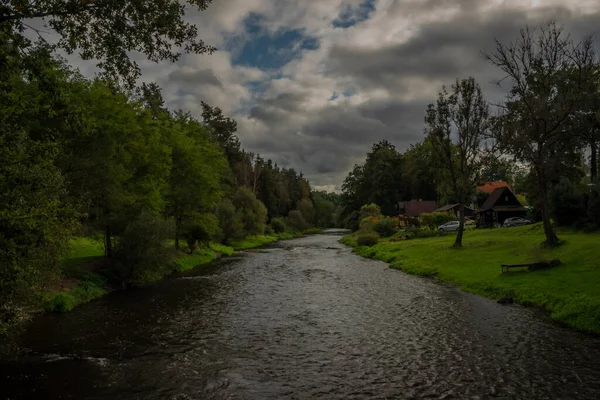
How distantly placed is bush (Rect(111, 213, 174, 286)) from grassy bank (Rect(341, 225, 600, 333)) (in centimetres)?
2221

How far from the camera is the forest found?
12.8m

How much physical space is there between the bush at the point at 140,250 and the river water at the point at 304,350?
15.0 feet

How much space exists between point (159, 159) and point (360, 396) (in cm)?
3482

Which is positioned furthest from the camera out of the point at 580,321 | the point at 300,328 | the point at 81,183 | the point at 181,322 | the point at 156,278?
the point at 156,278

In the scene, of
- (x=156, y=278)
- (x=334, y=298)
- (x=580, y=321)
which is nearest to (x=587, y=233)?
(x=580, y=321)

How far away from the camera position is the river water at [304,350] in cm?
1307

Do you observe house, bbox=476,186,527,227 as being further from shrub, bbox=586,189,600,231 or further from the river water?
the river water

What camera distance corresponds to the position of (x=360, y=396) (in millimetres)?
12547

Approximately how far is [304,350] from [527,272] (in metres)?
19.1

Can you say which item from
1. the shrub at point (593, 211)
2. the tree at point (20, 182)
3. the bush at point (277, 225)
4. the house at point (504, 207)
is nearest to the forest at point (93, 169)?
the tree at point (20, 182)

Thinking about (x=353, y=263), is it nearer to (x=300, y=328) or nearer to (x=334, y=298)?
(x=334, y=298)

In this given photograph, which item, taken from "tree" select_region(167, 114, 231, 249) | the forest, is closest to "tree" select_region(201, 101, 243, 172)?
the forest

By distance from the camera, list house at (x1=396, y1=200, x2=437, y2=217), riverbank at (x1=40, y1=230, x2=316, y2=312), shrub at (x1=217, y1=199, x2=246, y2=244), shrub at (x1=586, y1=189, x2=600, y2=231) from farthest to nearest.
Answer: house at (x1=396, y1=200, x2=437, y2=217), shrub at (x1=217, y1=199, x2=246, y2=244), shrub at (x1=586, y1=189, x2=600, y2=231), riverbank at (x1=40, y1=230, x2=316, y2=312)

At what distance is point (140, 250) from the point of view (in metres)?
32.3
